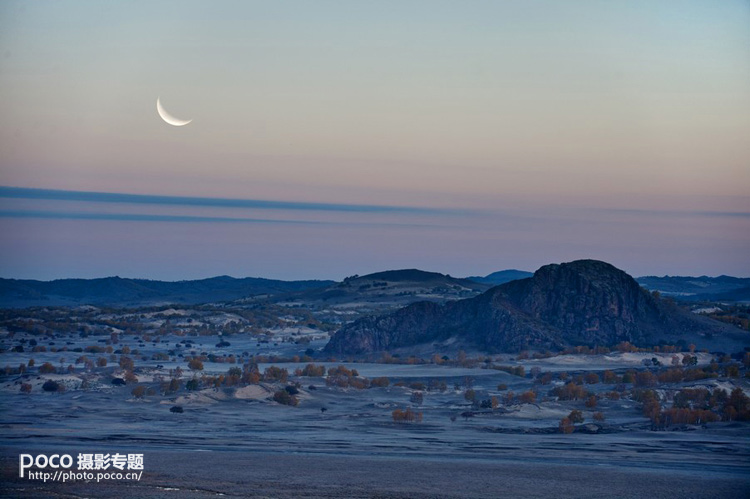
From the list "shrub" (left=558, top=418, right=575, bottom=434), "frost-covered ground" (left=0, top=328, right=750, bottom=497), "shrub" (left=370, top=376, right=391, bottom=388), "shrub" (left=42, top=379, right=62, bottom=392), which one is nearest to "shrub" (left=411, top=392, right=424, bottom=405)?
"frost-covered ground" (left=0, top=328, right=750, bottom=497)

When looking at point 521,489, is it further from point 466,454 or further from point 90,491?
point 90,491

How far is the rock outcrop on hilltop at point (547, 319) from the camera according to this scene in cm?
9462

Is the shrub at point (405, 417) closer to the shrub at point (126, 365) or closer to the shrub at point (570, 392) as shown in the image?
the shrub at point (570, 392)

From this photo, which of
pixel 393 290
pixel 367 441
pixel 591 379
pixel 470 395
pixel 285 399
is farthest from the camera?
pixel 393 290

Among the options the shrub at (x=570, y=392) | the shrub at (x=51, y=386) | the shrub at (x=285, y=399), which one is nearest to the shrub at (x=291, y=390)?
the shrub at (x=285, y=399)

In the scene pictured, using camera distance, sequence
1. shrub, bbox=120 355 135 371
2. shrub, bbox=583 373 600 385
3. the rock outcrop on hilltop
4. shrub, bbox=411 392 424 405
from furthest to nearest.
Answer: the rock outcrop on hilltop → shrub, bbox=120 355 135 371 → shrub, bbox=583 373 600 385 → shrub, bbox=411 392 424 405

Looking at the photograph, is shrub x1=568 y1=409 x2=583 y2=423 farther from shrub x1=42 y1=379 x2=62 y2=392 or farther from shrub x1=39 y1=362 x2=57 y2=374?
shrub x1=39 y1=362 x2=57 y2=374

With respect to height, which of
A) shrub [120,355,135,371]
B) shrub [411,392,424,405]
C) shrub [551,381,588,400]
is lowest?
shrub [411,392,424,405]

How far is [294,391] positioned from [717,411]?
909 inches

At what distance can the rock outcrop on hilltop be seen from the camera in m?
94.6

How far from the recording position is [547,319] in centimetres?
9838

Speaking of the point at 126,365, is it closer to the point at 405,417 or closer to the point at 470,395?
the point at 470,395

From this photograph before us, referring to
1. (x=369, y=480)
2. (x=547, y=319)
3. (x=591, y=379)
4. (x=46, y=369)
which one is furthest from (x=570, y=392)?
(x=547, y=319)

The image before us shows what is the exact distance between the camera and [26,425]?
47.1 meters
